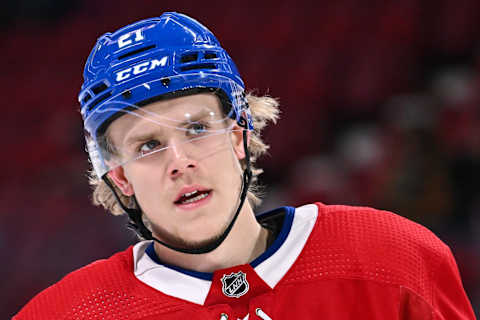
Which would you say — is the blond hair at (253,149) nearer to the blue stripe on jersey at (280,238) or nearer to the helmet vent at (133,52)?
the blue stripe on jersey at (280,238)

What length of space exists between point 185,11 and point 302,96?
1823 mm

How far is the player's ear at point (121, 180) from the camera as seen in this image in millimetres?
1705

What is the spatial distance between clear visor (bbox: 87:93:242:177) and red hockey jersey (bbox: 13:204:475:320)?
286 mm

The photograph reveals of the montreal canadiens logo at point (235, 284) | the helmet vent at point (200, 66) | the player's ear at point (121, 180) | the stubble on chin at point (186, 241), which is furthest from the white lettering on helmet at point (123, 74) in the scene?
the montreal canadiens logo at point (235, 284)

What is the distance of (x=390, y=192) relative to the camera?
4098mm

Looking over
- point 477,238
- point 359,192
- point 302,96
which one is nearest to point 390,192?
point 359,192

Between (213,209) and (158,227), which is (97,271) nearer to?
(158,227)

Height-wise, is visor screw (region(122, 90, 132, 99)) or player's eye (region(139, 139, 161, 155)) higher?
visor screw (region(122, 90, 132, 99))

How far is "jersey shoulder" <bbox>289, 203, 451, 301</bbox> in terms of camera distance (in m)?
1.57

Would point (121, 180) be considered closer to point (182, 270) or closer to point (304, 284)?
point (182, 270)

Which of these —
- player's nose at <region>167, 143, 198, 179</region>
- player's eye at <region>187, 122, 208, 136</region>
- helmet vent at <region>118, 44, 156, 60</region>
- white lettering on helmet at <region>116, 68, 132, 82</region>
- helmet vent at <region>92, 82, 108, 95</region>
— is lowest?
player's nose at <region>167, 143, 198, 179</region>

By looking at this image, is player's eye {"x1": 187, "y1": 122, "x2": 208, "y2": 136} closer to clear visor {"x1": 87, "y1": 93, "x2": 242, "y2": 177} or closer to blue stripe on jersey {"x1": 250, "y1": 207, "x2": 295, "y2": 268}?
clear visor {"x1": 87, "y1": 93, "x2": 242, "y2": 177}

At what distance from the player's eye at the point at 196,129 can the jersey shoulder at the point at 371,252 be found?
0.38 meters

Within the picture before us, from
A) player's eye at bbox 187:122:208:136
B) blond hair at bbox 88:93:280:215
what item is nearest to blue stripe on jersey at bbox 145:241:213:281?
blond hair at bbox 88:93:280:215
